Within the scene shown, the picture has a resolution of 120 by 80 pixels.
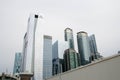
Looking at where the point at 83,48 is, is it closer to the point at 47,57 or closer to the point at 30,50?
the point at 47,57

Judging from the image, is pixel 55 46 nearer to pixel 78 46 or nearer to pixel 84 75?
pixel 78 46

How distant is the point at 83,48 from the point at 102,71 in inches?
5042

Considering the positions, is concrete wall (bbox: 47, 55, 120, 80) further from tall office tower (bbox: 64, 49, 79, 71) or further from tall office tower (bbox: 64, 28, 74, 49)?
tall office tower (bbox: 64, 28, 74, 49)

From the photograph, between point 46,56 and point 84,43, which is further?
point 84,43

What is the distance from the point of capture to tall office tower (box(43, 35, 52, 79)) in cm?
12294

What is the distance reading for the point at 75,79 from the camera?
15.5 meters

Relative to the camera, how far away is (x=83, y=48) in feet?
456

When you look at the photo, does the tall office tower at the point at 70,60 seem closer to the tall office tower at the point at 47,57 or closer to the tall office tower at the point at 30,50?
the tall office tower at the point at 47,57

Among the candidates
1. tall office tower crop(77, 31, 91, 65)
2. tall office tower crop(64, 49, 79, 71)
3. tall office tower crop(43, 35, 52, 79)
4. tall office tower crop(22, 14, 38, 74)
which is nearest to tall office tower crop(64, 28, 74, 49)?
tall office tower crop(77, 31, 91, 65)

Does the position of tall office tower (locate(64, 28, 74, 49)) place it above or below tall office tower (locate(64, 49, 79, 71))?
above

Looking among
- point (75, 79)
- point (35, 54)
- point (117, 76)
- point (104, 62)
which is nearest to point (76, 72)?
point (75, 79)

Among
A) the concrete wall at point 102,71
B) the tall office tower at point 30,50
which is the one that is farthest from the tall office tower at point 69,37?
the concrete wall at point 102,71

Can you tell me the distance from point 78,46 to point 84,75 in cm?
13147

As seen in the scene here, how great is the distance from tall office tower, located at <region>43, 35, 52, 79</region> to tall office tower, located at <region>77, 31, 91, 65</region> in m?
27.8
